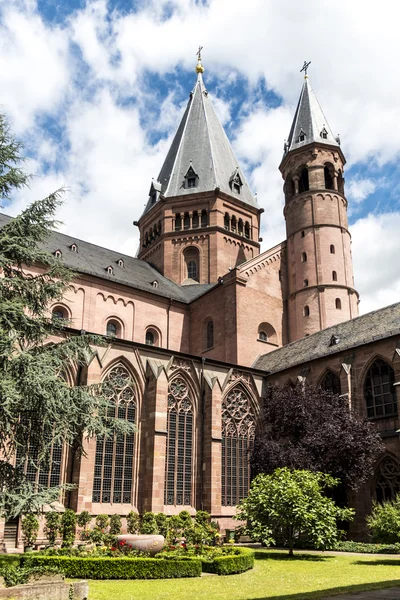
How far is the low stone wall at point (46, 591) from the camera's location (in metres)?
9.83

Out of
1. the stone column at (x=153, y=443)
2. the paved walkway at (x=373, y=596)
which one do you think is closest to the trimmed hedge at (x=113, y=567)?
the paved walkway at (x=373, y=596)

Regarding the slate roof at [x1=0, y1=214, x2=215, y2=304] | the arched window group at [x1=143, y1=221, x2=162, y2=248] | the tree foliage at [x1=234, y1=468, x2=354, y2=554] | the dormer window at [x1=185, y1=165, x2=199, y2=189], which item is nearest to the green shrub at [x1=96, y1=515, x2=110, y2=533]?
the tree foliage at [x1=234, y1=468, x2=354, y2=554]

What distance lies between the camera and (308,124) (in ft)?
151

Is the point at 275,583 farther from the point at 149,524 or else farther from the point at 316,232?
the point at 316,232

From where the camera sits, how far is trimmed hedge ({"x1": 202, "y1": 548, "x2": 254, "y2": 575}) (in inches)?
591

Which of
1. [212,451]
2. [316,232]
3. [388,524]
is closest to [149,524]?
[212,451]

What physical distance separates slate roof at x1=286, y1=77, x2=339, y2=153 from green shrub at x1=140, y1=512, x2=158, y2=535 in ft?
105

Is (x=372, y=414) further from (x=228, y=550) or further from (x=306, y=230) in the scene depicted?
(x=306, y=230)

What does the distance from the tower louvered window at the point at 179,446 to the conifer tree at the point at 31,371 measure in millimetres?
10316

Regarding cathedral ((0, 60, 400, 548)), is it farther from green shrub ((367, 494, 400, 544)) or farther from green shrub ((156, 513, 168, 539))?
green shrub ((367, 494, 400, 544))

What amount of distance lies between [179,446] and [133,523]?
5.01 metres

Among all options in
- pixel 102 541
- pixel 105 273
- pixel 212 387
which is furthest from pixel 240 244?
pixel 102 541

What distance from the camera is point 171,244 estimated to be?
48562mm

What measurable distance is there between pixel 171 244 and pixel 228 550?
112 ft
